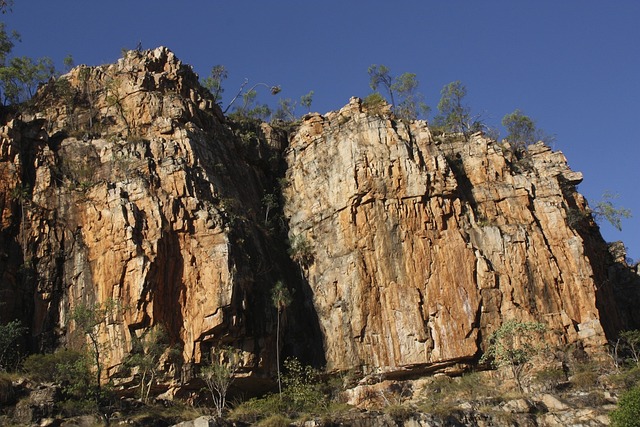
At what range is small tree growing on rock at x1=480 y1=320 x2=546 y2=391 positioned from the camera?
37.5 m

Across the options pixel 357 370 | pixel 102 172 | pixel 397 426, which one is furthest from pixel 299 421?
pixel 102 172

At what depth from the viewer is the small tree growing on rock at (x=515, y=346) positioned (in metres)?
37.5

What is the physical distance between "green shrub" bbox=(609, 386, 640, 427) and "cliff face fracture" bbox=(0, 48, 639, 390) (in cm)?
1201

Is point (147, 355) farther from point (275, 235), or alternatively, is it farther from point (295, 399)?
point (275, 235)

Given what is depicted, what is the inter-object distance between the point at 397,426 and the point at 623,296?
93.3 ft

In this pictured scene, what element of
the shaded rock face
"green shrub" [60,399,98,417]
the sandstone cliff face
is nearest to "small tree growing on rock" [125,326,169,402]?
the shaded rock face

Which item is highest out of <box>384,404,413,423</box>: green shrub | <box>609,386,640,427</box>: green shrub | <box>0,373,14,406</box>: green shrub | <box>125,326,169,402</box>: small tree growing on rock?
<box>125,326,169,402</box>: small tree growing on rock

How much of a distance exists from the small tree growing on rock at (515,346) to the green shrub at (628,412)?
28.9 feet

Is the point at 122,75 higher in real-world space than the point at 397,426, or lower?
higher

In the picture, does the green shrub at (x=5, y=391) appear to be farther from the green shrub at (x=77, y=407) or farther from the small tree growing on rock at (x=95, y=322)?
the small tree growing on rock at (x=95, y=322)

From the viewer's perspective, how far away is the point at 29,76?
172ft

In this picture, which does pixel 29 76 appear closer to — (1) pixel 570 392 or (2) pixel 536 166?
(2) pixel 536 166

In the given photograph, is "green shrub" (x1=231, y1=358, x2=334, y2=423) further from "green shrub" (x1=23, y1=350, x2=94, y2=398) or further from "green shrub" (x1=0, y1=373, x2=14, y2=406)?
"green shrub" (x1=0, y1=373, x2=14, y2=406)

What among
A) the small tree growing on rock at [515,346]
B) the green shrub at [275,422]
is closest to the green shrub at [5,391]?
the green shrub at [275,422]
